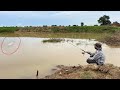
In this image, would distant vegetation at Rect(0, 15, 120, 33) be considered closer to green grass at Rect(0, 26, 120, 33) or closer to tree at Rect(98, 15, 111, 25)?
green grass at Rect(0, 26, 120, 33)

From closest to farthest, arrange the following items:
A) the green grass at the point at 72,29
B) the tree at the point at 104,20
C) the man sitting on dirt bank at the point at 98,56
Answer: the man sitting on dirt bank at the point at 98,56, the green grass at the point at 72,29, the tree at the point at 104,20

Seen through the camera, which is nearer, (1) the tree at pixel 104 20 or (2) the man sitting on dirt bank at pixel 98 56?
(2) the man sitting on dirt bank at pixel 98 56

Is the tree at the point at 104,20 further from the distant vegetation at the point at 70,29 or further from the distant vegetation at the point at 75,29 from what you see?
the distant vegetation at the point at 70,29

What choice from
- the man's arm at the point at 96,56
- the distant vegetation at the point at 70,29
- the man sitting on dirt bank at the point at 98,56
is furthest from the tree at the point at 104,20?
the man's arm at the point at 96,56

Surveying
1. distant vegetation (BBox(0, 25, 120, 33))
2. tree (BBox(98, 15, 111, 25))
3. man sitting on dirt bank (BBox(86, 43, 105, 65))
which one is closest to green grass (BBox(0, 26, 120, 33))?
distant vegetation (BBox(0, 25, 120, 33))

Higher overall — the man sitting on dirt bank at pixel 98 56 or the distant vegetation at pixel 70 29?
the distant vegetation at pixel 70 29

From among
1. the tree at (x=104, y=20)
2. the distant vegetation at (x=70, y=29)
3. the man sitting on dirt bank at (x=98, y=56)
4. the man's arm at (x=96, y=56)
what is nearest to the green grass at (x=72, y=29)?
the distant vegetation at (x=70, y=29)

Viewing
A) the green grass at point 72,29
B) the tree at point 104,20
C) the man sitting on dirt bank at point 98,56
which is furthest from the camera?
the tree at point 104,20

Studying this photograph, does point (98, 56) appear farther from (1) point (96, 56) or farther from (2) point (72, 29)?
(2) point (72, 29)

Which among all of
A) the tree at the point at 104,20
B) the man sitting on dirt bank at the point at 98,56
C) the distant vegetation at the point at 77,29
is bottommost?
the man sitting on dirt bank at the point at 98,56

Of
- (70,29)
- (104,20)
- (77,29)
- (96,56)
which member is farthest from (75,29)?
(96,56)
